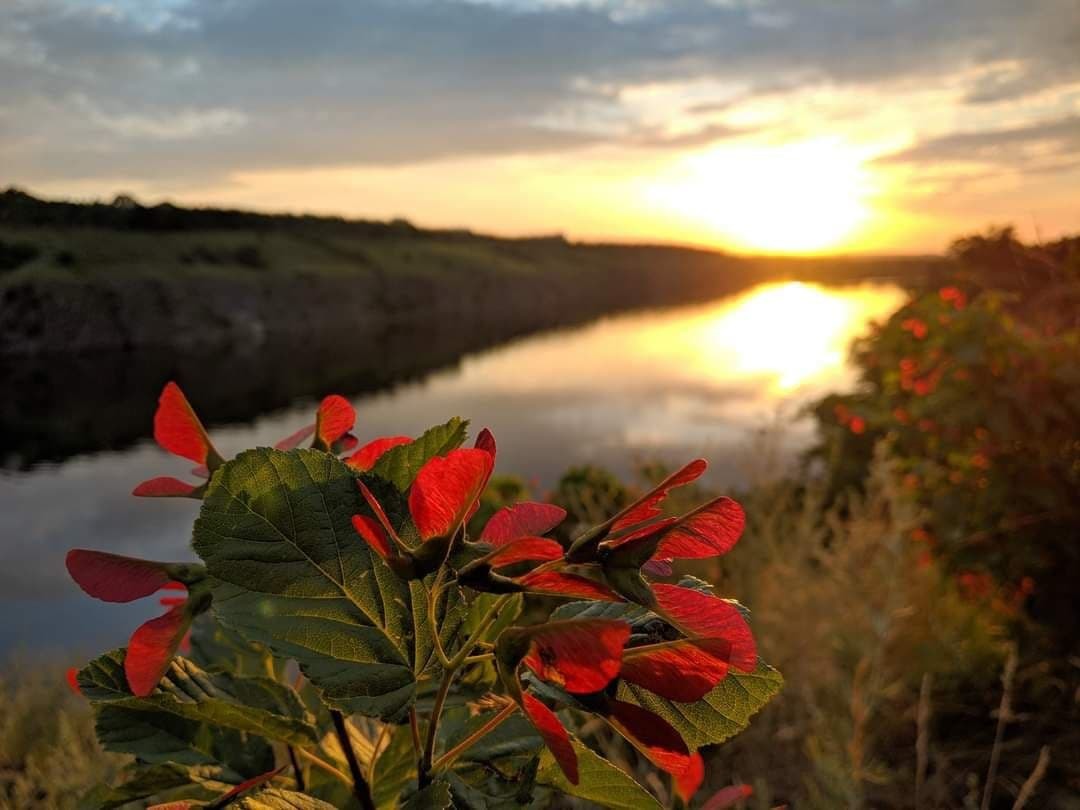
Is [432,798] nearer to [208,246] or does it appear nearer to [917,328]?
[917,328]

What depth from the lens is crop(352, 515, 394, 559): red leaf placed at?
0.48 metres

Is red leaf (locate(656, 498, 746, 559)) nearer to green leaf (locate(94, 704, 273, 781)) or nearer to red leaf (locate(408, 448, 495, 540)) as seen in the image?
red leaf (locate(408, 448, 495, 540))

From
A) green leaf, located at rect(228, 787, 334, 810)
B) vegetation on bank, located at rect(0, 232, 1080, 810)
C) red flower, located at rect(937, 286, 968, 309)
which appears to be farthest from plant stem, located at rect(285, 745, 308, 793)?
red flower, located at rect(937, 286, 968, 309)

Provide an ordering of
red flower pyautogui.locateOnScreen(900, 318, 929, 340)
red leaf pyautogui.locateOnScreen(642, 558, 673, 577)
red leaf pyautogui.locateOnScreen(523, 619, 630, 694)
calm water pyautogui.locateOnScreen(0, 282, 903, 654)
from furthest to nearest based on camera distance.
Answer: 1. calm water pyautogui.locateOnScreen(0, 282, 903, 654)
2. red flower pyautogui.locateOnScreen(900, 318, 929, 340)
3. red leaf pyautogui.locateOnScreen(642, 558, 673, 577)
4. red leaf pyautogui.locateOnScreen(523, 619, 630, 694)

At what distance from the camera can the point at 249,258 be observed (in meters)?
63.7

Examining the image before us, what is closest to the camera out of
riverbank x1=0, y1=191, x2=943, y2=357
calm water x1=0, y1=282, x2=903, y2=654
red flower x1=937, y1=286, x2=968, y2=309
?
red flower x1=937, y1=286, x2=968, y2=309

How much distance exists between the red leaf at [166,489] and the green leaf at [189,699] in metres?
0.13

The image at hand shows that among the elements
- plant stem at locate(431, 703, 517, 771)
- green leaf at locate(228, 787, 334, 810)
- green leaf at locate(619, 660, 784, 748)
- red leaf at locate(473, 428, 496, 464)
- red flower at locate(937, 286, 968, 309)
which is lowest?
green leaf at locate(228, 787, 334, 810)

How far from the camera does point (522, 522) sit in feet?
1.78

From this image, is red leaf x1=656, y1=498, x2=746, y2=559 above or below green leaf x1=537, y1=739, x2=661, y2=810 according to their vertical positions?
above

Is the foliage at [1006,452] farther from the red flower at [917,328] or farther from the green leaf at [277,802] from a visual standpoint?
the green leaf at [277,802]

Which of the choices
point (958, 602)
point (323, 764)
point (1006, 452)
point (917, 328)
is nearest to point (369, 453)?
point (323, 764)

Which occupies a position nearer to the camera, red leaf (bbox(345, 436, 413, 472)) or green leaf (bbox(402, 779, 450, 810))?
green leaf (bbox(402, 779, 450, 810))

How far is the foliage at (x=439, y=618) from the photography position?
50cm
